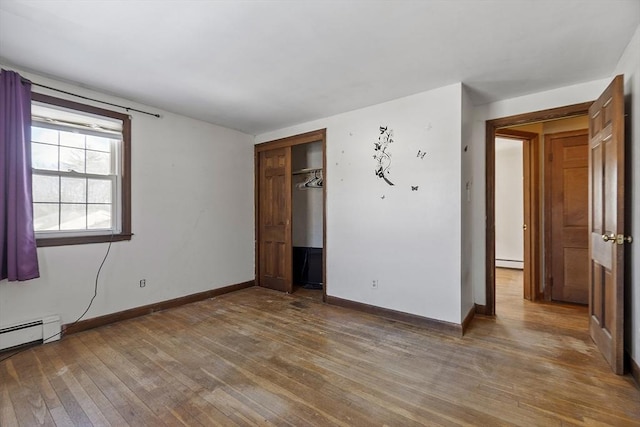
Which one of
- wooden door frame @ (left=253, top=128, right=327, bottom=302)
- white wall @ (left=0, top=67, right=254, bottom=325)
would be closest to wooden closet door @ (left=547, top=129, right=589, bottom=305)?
wooden door frame @ (left=253, top=128, right=327, bottom=302)

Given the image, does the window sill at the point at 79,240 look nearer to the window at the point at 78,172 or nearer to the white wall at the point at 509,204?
the window at the point at 78,172

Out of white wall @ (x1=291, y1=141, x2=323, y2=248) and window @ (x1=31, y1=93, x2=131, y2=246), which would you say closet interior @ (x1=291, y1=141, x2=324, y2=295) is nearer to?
white wall @ (x1=291, y1=141, x2=323, y2=248)

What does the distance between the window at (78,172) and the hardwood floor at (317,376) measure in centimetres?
111

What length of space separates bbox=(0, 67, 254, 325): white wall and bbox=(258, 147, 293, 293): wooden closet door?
7.9 inches

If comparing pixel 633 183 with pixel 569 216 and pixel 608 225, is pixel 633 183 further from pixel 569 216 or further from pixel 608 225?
pixel 569 216

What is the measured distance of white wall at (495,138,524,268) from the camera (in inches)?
240

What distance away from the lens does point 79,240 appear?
3020 millimetres

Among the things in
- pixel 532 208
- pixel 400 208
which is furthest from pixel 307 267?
pixel 532 208

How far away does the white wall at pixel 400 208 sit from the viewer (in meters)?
2.96

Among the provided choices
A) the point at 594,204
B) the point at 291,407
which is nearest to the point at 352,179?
the point at 594,204

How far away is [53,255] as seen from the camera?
2857mm

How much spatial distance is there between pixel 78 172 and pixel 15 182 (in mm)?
593

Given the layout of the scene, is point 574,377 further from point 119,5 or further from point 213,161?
point 213,161

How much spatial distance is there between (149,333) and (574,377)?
3722 mm
